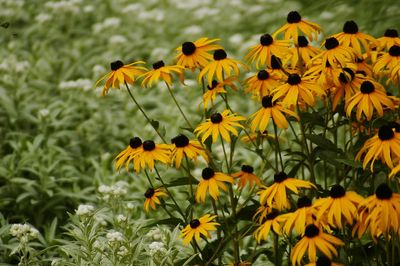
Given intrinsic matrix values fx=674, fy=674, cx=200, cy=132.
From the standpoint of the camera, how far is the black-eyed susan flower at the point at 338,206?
1950 mm

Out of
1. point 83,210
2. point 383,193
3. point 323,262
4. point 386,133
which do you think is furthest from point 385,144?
point 83,210

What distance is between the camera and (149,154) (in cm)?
237

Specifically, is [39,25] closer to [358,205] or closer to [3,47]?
[3,47]

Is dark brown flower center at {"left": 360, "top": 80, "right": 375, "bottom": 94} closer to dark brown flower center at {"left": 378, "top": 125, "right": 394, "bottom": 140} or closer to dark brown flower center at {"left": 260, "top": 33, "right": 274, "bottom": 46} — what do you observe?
dark brown flower center at {"left": 378, "top": 125, "right": 394, "bottom": 140}

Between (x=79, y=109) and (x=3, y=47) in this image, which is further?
(x=3, y=47)

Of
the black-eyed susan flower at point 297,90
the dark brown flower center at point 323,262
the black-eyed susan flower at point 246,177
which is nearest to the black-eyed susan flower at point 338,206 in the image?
the dark brown flower center at point 323,262

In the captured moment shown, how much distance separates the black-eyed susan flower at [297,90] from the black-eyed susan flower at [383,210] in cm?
39

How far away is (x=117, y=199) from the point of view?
123 inches

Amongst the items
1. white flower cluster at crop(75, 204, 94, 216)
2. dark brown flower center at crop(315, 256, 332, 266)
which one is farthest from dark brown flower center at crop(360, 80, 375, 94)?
white flower cluster at crop(75, 204, 94, 216)

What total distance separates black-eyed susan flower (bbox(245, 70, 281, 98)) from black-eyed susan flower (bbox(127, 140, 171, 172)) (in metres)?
0.39

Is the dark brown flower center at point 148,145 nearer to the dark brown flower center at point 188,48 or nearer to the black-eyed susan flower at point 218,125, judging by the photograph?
the black-eyed susan flower at point 218,125

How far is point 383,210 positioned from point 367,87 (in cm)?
48

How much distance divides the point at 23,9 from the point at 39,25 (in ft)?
2.53

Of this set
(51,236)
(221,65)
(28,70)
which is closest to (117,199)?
(51,236)
